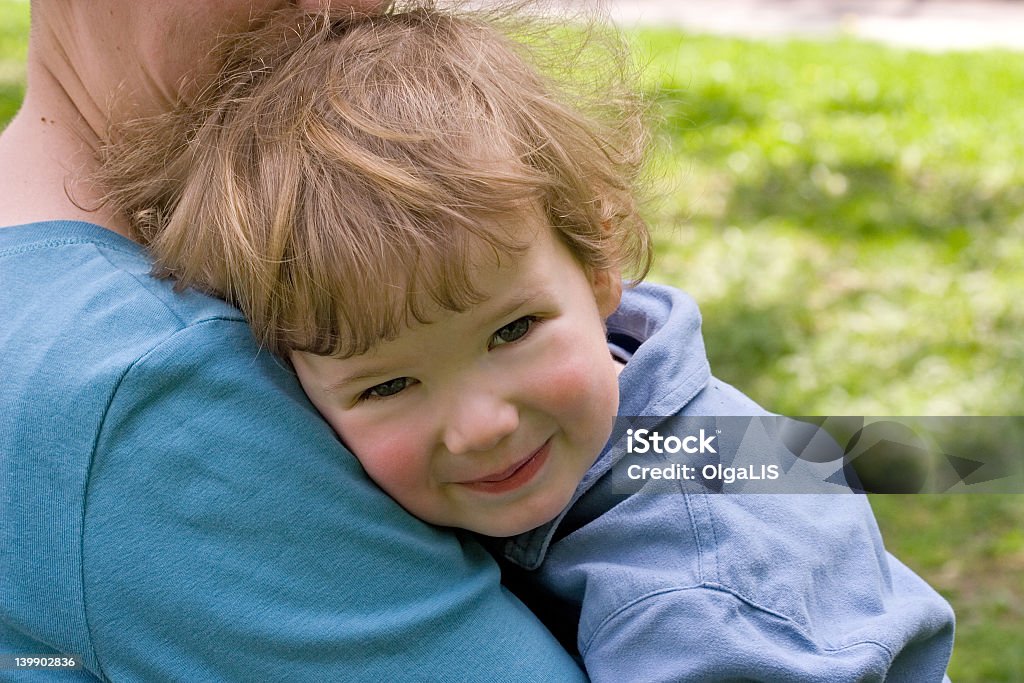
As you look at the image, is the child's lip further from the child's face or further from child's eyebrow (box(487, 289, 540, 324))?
child's eyebrow (box(487, 289, 540, 324))

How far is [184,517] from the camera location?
1.50 m

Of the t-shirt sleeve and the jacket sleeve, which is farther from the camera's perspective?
the jacket sleeve

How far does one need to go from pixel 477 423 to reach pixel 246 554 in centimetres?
34

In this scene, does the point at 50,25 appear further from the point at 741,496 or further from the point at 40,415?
the point at 741,496

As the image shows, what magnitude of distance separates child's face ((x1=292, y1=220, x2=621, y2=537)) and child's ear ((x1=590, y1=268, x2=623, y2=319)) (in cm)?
14

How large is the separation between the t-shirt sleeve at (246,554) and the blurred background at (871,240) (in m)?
0.95

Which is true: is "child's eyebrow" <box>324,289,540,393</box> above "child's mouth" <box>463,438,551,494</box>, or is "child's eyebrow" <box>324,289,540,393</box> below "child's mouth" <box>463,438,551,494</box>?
above

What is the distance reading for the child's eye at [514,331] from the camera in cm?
168

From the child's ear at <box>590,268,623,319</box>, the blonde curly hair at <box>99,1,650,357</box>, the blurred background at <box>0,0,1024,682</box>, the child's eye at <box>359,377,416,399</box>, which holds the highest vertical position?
the blonde curly hair at <box>99,1,650,357</box>

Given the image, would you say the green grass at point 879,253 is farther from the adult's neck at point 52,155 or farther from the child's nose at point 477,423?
the adult's neck at point 52,155

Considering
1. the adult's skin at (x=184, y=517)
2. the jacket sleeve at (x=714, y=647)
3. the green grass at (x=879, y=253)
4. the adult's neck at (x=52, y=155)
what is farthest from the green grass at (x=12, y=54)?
the jacket sleeve at (x=714, y=647)

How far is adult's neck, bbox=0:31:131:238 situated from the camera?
1.70 metres

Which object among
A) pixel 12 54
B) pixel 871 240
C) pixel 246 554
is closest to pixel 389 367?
pixel 246 554

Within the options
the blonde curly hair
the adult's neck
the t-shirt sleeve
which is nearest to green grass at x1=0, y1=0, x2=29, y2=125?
the adult's neck
